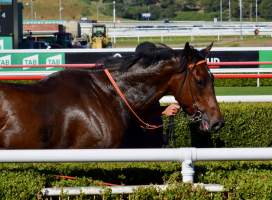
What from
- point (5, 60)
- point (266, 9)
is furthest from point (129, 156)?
point (266, 9)

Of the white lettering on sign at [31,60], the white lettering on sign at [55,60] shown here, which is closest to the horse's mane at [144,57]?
the white lettering on sign at [31,60]

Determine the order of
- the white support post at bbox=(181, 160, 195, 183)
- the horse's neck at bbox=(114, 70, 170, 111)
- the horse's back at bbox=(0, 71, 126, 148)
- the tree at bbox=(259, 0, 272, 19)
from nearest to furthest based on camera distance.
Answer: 1. the white support post at bbox=(181, 160, 195, 183)
2. the horse's back at bbox=(0, 71, 126, 148)
3. the horse's neck at bbox=(114, 70, 170, 111)
4. the tree at bbox=(259, 0, 272, 19)

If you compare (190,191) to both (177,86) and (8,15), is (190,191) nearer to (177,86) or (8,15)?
(177,86)

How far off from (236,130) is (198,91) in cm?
340

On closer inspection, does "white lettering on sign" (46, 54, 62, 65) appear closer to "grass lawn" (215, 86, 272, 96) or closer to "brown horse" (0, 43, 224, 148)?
"grass lawn" (215, 86, 272, 96)

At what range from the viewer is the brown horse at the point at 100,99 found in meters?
5.26

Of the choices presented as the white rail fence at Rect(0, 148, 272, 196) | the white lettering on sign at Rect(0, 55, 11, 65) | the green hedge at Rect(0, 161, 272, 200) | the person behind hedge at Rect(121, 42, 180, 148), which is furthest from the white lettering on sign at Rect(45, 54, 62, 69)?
the white rail fence at Rect(0, 148, 272, 196)

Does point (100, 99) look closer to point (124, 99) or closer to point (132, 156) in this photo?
point (124, 99)

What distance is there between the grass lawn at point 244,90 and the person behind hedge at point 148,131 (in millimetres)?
9316

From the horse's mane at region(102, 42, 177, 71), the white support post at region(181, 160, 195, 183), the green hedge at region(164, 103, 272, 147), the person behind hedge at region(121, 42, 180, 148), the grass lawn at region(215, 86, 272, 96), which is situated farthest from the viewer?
the grass lawn at region(215, 86, 272, 96)

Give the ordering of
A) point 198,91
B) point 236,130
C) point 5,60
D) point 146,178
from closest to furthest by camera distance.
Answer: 1. point 146,178
2. point 198,91
3. point 236,130
4. point 5,60

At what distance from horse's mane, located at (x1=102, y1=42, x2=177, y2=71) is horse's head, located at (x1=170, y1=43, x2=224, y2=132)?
213mm

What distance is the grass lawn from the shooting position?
599 inches

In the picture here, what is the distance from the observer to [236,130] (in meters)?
8.89
